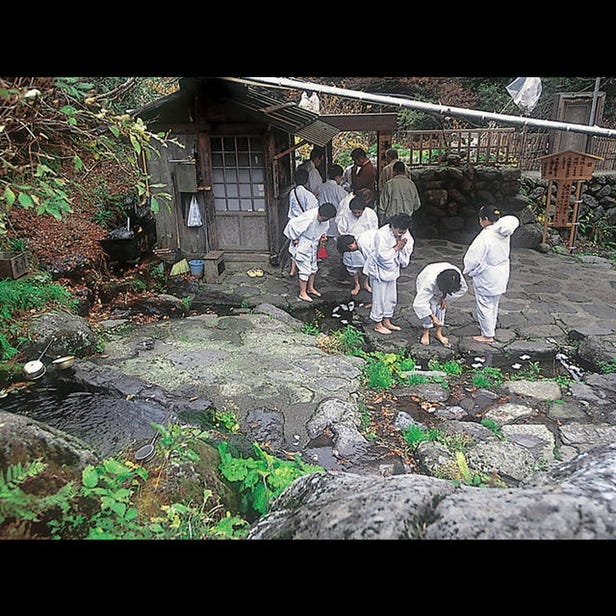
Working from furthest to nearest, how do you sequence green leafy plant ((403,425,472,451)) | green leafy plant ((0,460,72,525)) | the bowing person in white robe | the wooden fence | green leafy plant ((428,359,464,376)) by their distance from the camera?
the wooden fence
the bowing person in white robe
green leafy plant ((428,359,464,376))
green leafy plant ((403,425,472,451))
green leafy plant ((0,460,72,525))

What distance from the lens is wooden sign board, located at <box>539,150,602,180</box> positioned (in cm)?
1021

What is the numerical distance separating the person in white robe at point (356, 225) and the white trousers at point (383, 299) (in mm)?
1135

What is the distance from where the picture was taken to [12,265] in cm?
678

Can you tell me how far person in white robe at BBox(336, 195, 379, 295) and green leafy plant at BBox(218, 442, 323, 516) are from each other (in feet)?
15.9

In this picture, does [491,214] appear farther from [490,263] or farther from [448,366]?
[448,366]

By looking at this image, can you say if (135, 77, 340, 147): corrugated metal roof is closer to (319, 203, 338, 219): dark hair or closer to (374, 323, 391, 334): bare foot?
(319, 203, 338, 219): dark hair

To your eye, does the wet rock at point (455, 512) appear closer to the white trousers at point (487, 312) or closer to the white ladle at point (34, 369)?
the white ladle at point (34, 369)

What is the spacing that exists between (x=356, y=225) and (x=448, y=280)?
8.56 feet

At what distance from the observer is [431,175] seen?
11.9 metres

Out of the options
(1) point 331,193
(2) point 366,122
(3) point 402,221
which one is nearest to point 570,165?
(2) point 366,122

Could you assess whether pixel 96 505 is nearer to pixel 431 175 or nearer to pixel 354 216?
pixel 354 216

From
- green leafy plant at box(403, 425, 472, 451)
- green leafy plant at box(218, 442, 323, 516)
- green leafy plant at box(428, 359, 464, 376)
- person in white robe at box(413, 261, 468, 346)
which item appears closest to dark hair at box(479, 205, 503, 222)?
person in white robe at box(413, 261, 468, 346)

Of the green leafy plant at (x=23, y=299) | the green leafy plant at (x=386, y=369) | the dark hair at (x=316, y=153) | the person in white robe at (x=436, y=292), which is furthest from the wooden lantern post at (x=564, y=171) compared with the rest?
the green leafy plant at (x=23, y=299)

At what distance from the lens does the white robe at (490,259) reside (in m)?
6.71
